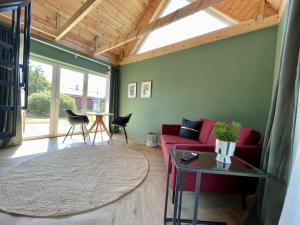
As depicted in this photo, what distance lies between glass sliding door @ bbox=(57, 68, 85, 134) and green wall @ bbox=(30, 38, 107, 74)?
0.29 metres

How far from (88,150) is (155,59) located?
2909 mm

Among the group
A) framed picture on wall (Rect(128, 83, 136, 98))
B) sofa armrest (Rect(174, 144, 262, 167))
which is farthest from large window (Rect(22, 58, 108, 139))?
sofa armrest (Rect(174, 144, 262, 167))

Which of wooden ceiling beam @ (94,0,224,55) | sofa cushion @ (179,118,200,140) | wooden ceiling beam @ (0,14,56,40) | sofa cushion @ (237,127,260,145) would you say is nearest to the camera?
sofa cushion @ (237,127,260,145)

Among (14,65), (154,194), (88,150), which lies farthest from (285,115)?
(88,150)

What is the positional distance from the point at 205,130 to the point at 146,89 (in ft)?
7.94

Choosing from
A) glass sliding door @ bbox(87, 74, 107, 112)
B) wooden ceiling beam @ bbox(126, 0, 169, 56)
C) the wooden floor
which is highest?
wooden ceiling beam @ bbox(126, 0, 169, 56)

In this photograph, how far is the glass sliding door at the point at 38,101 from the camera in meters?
4.03

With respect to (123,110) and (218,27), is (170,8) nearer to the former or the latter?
(218,27)

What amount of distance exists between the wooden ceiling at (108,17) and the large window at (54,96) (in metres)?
0.75

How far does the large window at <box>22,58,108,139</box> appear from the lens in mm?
4090

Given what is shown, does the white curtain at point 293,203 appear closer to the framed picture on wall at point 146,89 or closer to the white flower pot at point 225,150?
the white flower pot at point 225,150

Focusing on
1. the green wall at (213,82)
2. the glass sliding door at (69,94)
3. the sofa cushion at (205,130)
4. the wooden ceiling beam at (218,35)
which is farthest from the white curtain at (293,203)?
the glass sliding door at (69,94)

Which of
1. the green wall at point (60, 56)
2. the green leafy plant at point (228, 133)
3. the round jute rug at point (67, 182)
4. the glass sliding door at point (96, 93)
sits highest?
the green wall at point (60, 56)

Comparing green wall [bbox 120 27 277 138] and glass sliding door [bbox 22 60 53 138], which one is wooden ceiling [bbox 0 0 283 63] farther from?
glass sliding door [bbox 22 60 53 138]
